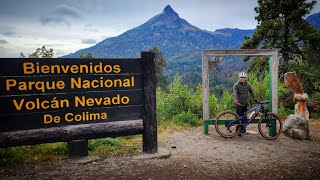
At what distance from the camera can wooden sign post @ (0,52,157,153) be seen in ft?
19.7

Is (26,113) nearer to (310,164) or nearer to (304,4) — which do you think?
(310,164)

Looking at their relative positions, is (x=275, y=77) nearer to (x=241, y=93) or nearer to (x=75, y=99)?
(x=241, y=93)

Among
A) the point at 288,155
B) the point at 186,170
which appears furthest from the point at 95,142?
the point at 288,155

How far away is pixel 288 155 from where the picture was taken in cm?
729

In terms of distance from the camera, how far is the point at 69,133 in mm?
6480

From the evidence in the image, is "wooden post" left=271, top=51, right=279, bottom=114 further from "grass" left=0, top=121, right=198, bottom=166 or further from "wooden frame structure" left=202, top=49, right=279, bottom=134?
"grass" left=0, top=121, right=198, bottom=166

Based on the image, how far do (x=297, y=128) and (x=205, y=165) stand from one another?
4.40 meters

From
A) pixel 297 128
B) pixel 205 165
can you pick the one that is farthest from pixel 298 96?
pixel 205 165

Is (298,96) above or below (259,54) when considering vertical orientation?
below

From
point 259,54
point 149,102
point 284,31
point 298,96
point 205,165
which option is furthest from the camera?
point 284,31

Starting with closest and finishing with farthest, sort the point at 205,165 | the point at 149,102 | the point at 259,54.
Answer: the point at 205,165 → the point at 149,102 → the point at 259,54

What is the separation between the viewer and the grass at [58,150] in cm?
669

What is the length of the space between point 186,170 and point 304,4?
1765 centimetres

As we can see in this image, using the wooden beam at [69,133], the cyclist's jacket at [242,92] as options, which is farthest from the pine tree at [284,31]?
the wooden beam at [69,133]
